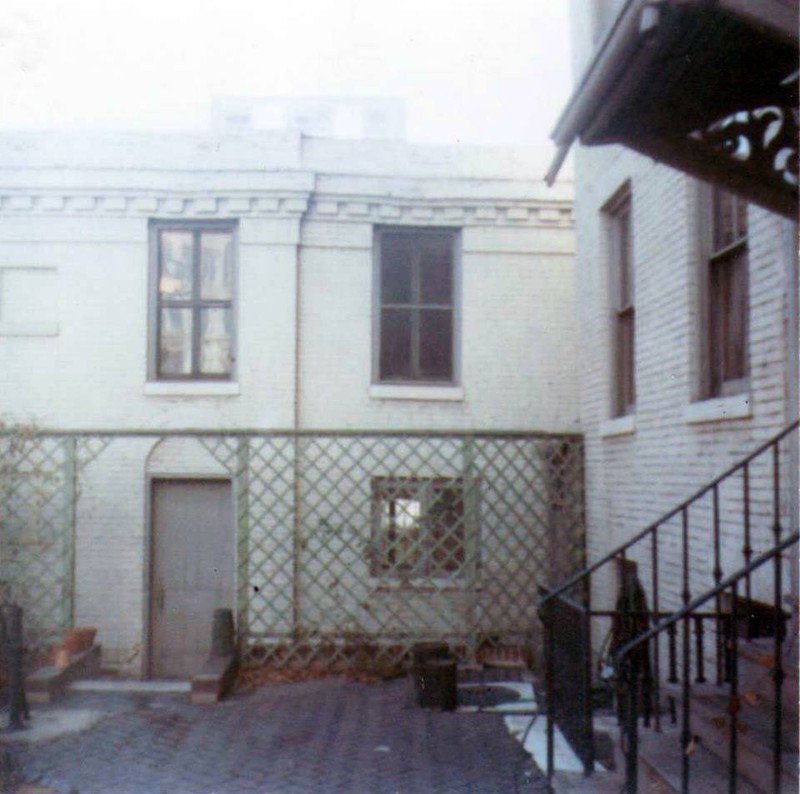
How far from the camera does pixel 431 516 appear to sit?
38.6 ft

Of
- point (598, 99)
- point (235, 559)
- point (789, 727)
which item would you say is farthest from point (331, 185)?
point (789, 727)

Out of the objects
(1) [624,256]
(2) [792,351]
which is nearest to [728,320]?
(2) [792,351]

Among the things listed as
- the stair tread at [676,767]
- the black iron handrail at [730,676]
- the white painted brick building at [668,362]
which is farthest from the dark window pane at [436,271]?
the black iron handrail at [730,676]

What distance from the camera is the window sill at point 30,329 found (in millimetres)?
12164

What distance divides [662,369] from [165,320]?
22.0 feet

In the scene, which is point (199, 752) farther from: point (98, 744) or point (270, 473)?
point (270, 473)

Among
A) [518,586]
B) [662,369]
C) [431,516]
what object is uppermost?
[662,369]

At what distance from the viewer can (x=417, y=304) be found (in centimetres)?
1274

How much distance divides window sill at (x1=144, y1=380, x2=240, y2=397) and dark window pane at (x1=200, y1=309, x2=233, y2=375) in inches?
10.5

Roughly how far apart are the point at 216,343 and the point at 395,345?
7.14 feet

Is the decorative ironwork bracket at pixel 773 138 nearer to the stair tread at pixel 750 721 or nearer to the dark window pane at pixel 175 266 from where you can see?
the stair tread at pixel 750 721

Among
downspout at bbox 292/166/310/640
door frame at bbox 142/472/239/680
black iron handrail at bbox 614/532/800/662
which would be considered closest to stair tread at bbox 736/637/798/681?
black iron handrail at bbox 614/532/800/662

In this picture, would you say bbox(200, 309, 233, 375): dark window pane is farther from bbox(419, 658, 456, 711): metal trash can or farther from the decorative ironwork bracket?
the decorative ironwork bracket

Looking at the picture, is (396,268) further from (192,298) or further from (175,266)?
(175,266)
